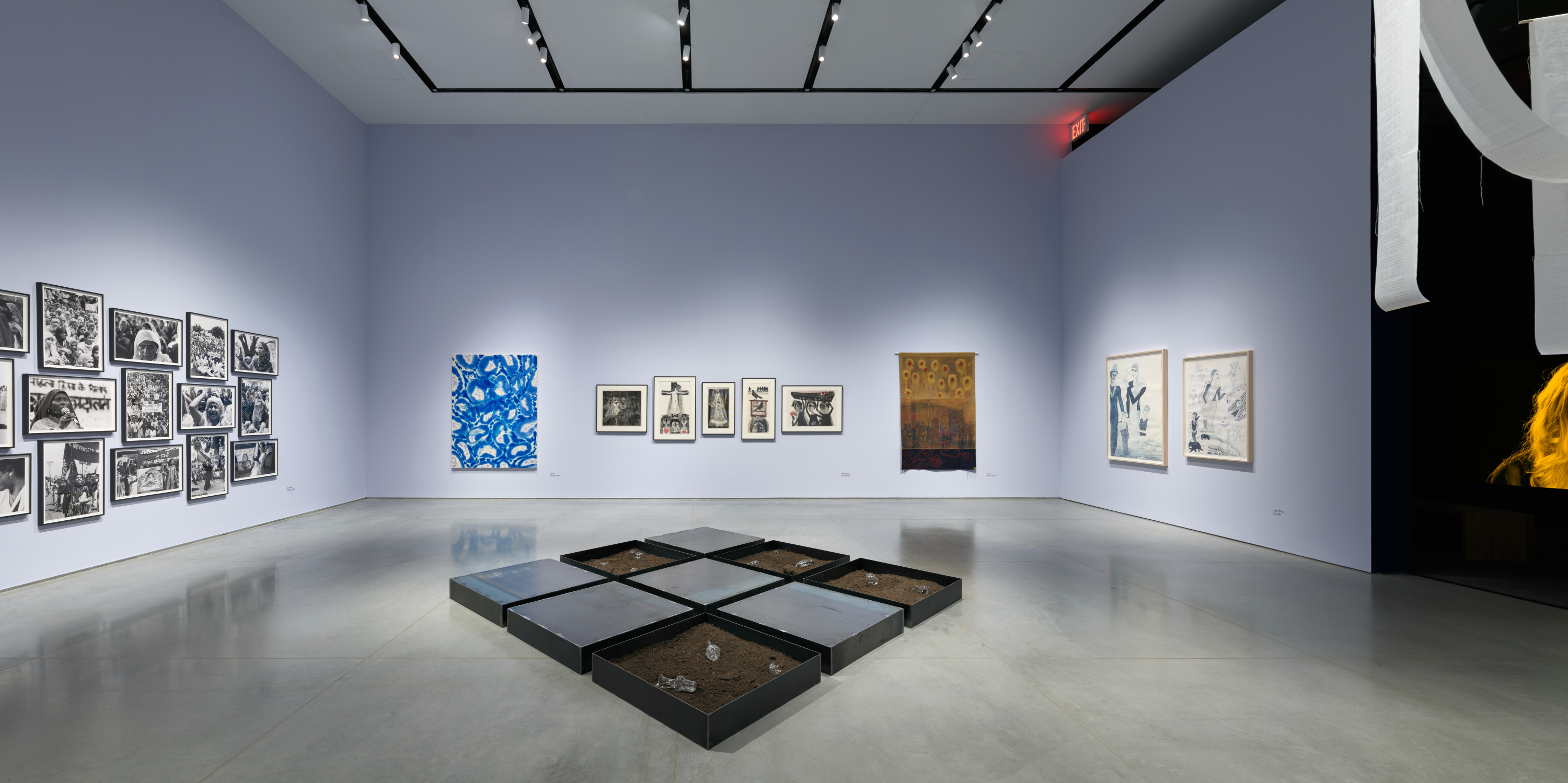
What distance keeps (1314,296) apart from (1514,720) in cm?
457

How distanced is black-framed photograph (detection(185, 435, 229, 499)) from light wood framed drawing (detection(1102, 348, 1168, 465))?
11752 millimetres

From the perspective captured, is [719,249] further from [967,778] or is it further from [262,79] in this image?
[967,778]

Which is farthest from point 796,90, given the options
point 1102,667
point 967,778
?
point 967,778

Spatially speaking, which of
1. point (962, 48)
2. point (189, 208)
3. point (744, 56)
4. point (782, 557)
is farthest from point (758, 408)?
point (189, 208)

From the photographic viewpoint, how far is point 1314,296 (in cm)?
620

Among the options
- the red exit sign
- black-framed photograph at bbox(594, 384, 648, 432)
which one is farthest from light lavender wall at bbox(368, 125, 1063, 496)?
the red exit sign

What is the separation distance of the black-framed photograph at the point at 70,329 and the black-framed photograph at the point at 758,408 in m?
7.39

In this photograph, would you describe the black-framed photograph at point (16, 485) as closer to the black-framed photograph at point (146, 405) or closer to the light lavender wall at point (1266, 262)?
the black-framed photograph at point (146, 405)

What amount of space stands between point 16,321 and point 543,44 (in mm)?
5952

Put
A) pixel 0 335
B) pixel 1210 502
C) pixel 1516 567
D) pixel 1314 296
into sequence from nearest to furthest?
pixel 0 335
pixel 1516 567
pixel 1314 296
pixel 1210 502

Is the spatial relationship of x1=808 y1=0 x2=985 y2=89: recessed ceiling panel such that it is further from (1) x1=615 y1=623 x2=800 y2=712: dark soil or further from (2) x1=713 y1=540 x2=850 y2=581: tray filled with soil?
(1) x1=615 y1=623 x2=800 y2=712: dark soil

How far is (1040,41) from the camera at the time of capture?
8.11m

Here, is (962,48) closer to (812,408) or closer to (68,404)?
(812,408)

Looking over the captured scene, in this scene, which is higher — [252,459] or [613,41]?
[613,41]
